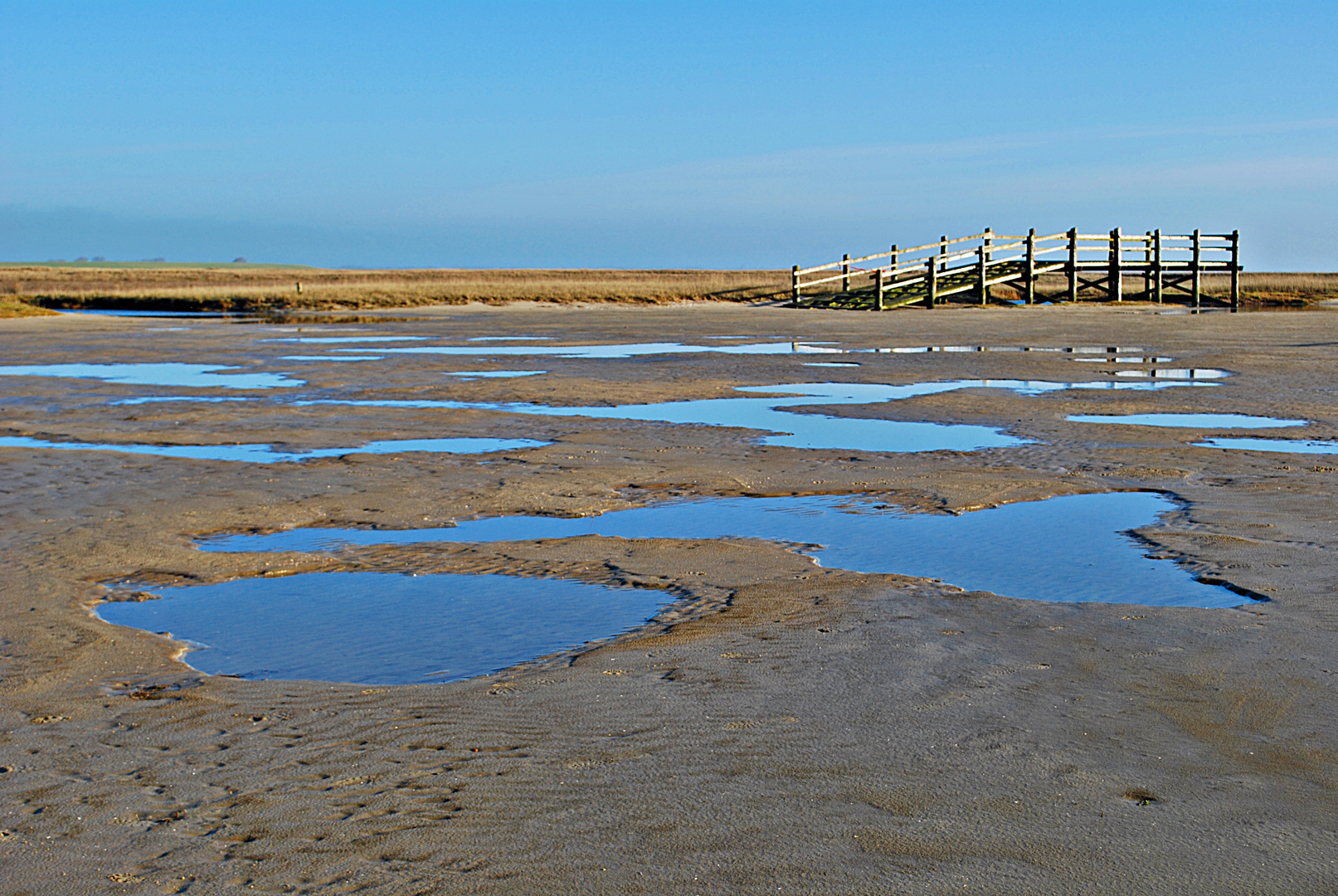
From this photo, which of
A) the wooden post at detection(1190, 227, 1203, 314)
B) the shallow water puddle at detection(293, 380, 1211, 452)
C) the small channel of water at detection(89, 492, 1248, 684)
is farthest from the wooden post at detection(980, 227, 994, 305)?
the small channel of water at detection(89, 492, 1248, 684)

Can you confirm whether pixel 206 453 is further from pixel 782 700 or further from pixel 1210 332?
pixel 1210 332

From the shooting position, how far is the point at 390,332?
102 feet

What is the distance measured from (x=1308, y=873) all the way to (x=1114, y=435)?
8981 mm

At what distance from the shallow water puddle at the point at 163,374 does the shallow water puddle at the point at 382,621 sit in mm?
11286

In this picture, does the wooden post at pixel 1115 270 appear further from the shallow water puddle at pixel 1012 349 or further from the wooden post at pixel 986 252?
the shallow water puddle at pixel 1012 349

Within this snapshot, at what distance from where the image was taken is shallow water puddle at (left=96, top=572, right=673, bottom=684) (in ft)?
17.5

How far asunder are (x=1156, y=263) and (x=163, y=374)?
125 ft

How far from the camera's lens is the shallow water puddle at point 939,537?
6590 mm

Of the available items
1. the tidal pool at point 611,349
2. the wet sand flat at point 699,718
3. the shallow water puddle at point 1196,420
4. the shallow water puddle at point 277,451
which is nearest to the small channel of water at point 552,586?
the wet sand flat at point 699,718

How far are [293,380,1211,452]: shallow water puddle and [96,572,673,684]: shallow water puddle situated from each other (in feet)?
17.7

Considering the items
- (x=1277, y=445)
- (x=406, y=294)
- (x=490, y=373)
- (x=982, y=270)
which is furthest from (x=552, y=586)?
(x=406, y=294)

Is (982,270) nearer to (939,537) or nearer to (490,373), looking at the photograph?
(490,373)

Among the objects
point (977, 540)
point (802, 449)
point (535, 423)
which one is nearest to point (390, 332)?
point (535, 423)

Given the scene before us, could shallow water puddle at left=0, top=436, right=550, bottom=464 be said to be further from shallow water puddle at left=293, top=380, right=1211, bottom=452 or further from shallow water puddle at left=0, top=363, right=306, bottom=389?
shallow water puddle at left=0, top=363, right=306, bottom=389
